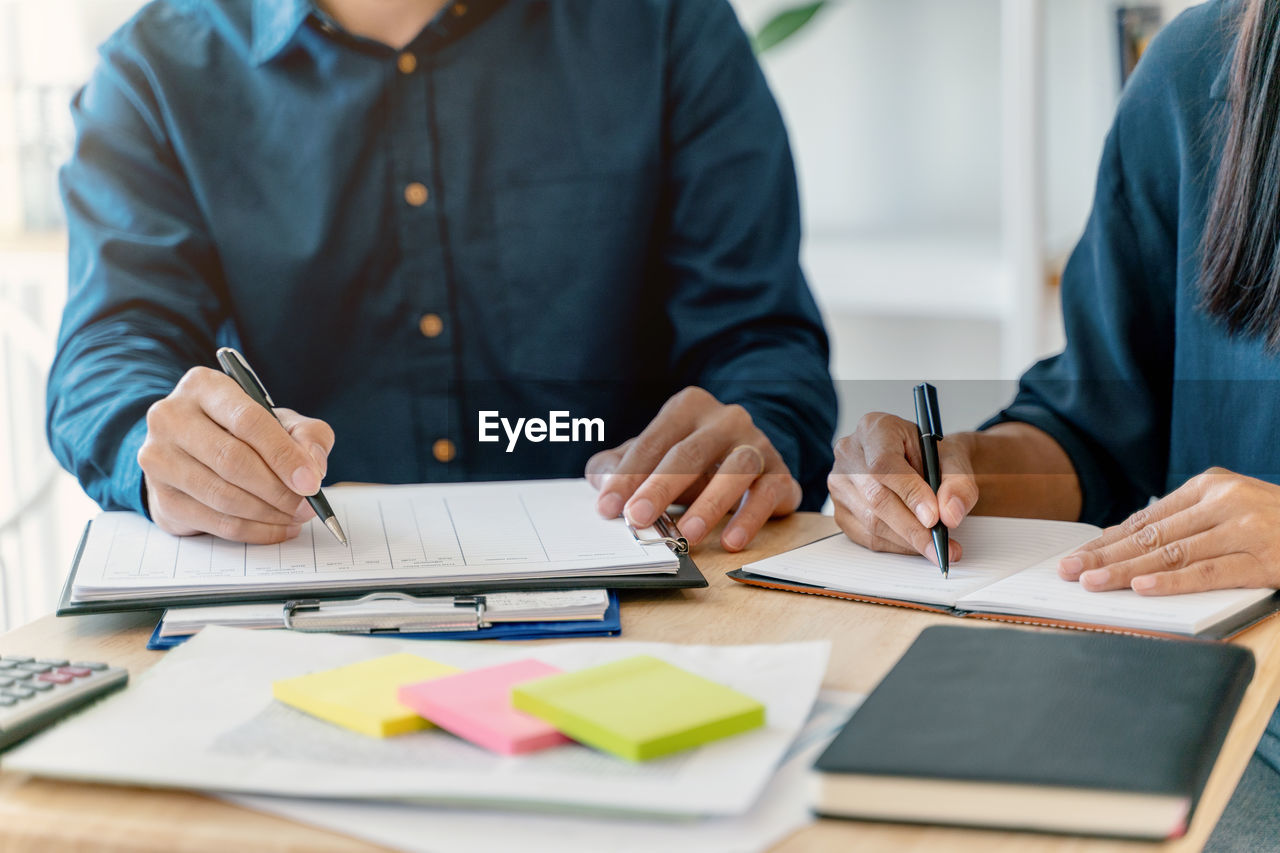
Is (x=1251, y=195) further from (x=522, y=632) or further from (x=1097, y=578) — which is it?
(x=522, y=632)

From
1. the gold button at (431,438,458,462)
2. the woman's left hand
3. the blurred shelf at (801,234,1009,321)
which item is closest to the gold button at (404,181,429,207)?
the gold button at (431,438,458,462)

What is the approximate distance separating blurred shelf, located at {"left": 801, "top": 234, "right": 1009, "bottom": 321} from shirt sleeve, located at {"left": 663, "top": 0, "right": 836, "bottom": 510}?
697 millimetres

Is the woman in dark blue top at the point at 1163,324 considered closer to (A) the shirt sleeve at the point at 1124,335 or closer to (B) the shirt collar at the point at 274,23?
(A) the shirt sleeve at the point at 1124,335

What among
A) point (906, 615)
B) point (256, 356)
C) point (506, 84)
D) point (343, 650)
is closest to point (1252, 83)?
point (906, 615)

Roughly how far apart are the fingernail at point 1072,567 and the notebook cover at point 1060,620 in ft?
0.16

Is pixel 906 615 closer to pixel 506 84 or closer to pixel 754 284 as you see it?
pixel 754 284

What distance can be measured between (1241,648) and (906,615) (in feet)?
0.54

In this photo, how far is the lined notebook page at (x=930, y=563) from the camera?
2.09 ft

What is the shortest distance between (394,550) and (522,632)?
127mm

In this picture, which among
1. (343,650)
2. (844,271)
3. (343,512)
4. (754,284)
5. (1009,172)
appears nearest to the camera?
(343,650)

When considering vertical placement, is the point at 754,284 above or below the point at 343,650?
above

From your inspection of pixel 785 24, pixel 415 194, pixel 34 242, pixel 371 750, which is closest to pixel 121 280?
pixel 415 194

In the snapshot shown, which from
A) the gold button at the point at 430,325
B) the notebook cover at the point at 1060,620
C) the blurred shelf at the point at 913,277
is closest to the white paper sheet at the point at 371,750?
the notebook cover at the point at 1060,620

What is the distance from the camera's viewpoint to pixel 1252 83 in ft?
2.85
